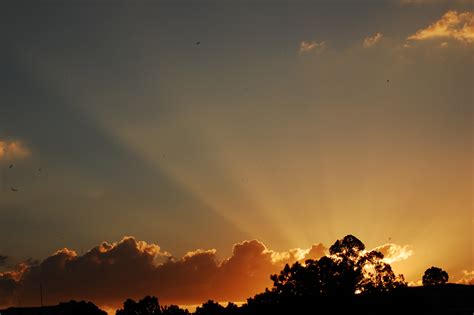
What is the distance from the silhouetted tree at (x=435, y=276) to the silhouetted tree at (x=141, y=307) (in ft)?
177

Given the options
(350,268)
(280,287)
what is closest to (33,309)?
(280,287)

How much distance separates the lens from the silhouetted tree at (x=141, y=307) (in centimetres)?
12419

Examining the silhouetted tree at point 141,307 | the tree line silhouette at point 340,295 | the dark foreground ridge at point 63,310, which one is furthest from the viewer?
the silhouetted tree at point 141,307

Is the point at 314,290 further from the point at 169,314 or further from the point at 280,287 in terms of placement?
the point at 169,314

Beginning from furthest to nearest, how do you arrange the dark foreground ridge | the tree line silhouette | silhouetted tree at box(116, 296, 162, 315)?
silhouetted tree at box(116, 296, 162, 315) < the dark foreground ridge < the tree line silhouette

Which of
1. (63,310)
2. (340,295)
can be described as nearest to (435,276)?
(340,295)

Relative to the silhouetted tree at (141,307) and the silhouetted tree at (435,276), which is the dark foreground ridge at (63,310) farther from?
the silhouetted tree at (435,276)

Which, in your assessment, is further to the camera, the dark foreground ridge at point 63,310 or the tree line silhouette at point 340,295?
the dark foreground ridge at point 63,310

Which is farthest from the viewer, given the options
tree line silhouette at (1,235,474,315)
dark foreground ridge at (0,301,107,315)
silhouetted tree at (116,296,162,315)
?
silhouetted tree at (116,296,162,315)

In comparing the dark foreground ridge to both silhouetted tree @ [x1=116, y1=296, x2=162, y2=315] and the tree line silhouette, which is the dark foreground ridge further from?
silhouetted tree @ [x1=116, y1=296, x2=162, y2=315]

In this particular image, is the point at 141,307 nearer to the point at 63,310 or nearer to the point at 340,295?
the point at 63,310

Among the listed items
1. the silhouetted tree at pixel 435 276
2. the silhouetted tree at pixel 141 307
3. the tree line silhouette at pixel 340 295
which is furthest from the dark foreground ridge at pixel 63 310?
the silhouetted tree at pixel 435 276

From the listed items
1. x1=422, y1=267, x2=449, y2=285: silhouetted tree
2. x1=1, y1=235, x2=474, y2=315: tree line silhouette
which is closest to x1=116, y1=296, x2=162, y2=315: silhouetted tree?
x1=1, y1=235, x2=474, y2=315: tree line silhouette

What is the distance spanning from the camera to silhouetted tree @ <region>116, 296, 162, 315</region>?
12419 cm
